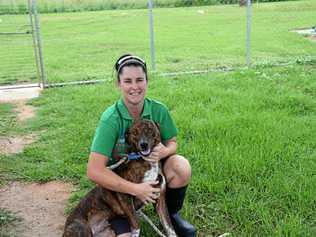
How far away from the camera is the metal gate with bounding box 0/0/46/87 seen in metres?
8.59

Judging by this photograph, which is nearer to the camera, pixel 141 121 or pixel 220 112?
pixel 141 121

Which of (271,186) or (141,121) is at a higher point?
(141,121)

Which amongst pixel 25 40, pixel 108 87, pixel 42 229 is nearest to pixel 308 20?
pixel 25 40

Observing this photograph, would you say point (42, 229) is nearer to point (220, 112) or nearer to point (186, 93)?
point (220, 112)

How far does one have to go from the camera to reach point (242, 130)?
5180 mm

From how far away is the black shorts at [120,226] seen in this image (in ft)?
10.2

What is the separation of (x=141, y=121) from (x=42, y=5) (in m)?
16.2

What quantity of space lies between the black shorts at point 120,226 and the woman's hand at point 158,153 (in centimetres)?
47

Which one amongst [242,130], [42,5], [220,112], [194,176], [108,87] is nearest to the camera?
[194,176]

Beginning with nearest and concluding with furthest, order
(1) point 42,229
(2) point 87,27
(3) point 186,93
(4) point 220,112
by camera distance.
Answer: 1. (1) point 42,229
2. (4) point 220,112
3. (3) point 186,93
4. (2) point 87,27

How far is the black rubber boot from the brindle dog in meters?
0.17

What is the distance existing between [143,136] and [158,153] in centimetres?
18

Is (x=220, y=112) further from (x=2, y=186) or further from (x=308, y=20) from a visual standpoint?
(x=308, y=20)

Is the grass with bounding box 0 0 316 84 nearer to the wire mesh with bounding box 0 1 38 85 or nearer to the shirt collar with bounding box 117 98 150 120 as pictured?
the wire mesh with bounding box 0 1 38 85
